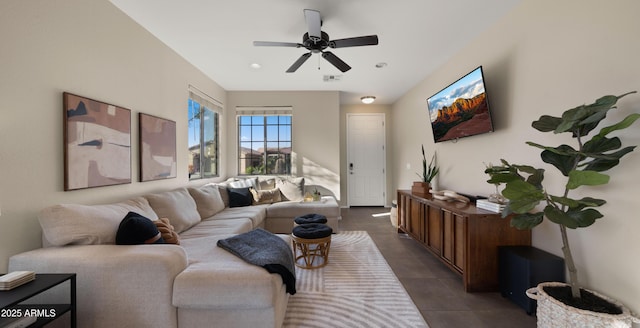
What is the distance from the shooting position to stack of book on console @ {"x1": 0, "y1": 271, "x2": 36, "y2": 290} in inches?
46.9

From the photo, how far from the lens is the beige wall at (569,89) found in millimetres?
1462

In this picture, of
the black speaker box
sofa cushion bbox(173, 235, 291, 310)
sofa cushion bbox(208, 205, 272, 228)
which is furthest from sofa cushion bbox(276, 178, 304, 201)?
the black speaker box

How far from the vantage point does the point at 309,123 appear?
4.94 meters

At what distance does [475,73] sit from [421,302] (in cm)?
231

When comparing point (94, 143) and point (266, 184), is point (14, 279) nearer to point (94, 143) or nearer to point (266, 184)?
point (94, 143)

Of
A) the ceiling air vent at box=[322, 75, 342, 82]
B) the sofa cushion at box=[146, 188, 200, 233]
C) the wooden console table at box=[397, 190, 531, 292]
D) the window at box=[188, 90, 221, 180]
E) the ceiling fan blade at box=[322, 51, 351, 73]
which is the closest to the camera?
the wooden console table at box=[397, 190, 531, 292]

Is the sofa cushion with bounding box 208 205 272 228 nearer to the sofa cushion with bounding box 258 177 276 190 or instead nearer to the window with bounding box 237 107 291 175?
the sofa cushion with bounding box 258 177 276 190

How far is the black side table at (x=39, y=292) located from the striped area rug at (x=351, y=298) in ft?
4.23

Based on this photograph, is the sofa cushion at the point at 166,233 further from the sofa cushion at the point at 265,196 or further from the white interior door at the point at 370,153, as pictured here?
the white interior door at the point at 370,153

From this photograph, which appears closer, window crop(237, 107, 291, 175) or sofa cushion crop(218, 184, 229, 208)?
sofa cushion crop(218, 184, 229, 208)

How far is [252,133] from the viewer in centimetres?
510

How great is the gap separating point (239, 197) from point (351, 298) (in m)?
2.50

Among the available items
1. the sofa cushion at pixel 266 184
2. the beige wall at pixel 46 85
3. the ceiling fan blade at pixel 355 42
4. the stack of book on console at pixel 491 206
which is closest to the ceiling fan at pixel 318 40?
the ceiling fan blade at pixel 355 42

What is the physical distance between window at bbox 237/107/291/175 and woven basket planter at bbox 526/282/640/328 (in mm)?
4181
